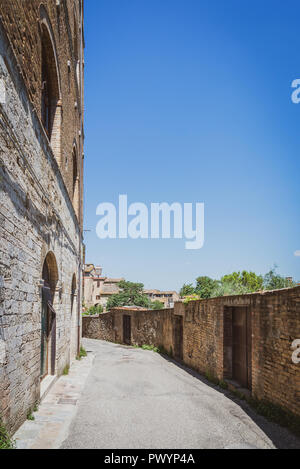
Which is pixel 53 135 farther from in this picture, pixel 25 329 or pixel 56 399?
pixel 56 399

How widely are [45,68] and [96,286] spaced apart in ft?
174

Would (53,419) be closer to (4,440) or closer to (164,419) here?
(164,419)

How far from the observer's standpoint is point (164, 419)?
566 centimetres

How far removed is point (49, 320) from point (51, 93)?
4.95 meters

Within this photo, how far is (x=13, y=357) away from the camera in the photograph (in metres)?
4.58

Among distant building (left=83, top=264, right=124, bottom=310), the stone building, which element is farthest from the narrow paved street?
distant building (left=83, top=264, right=124, bottom=310)

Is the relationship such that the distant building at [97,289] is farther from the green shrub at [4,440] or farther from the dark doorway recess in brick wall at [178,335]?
the green shrub at [4,440]

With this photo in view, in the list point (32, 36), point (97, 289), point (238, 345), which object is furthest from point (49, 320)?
point (97, 289)

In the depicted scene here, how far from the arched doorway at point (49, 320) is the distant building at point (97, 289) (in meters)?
47.4

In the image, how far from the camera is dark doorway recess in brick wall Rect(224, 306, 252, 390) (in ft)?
24.8

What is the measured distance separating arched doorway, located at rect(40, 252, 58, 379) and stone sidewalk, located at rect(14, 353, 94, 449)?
19.9 inches

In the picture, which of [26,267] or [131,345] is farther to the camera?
[131,345]
